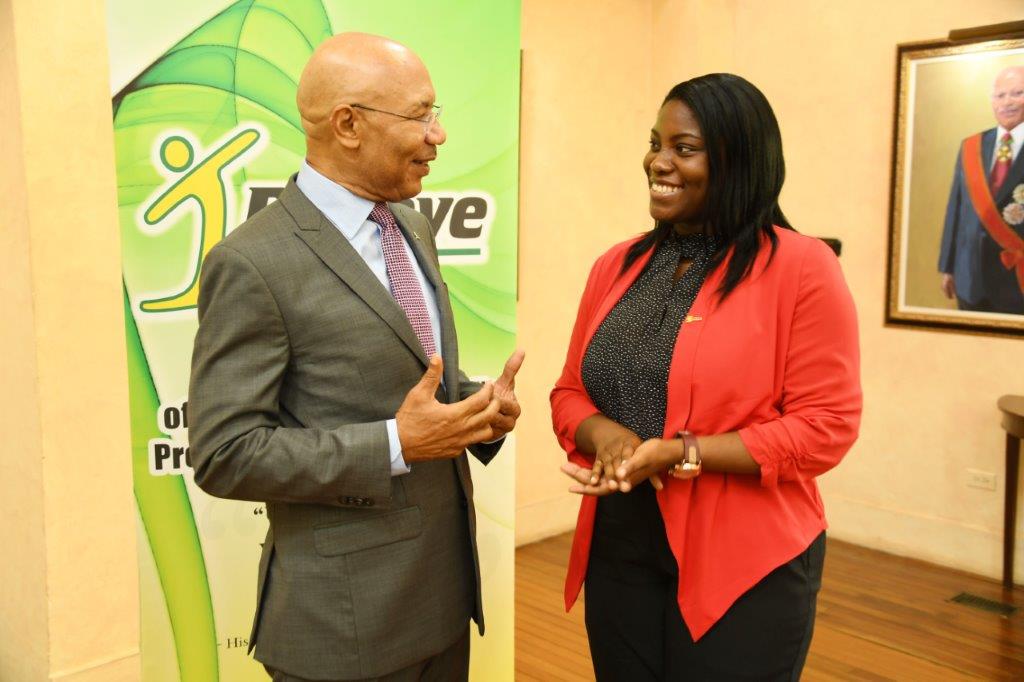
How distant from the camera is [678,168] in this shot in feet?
6.04

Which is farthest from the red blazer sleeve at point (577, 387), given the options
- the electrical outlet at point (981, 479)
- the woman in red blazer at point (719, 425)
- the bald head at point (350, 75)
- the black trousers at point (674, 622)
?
the electrical outlet at point (981, 479)

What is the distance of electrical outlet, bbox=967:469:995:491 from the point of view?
15.2 feet

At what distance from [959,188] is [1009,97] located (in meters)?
0.47

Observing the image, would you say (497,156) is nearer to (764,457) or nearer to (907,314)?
(764,457)

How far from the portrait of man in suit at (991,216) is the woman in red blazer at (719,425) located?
3237 millimetres

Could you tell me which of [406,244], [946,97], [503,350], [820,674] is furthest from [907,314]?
[406,244]

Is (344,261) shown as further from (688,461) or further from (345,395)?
(688,461)

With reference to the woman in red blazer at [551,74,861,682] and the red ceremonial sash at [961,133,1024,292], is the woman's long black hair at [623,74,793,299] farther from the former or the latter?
the red ceremonial sash at [961,133,1024,292]

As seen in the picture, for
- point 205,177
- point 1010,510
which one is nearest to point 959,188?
point 1010,510

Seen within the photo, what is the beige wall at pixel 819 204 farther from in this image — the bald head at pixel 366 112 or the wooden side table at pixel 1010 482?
the bald head at pixel 366 112

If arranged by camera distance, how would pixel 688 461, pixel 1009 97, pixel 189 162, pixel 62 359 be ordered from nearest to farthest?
pixel 688 461 → pixel 189 162 → pixel 62 359 → pixel 1009 97

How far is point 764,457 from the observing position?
1.71 metres

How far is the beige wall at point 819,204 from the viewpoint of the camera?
4.73 meters

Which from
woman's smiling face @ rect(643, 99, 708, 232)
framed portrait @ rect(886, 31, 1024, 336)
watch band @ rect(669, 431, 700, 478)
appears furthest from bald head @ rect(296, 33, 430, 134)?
framed portrait @ rect(886, 31, 1024, 336)
